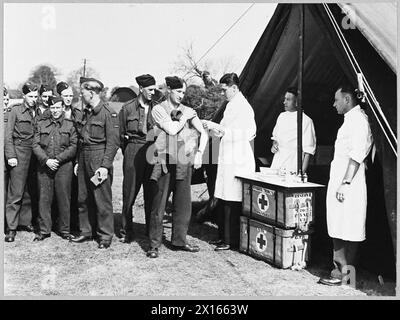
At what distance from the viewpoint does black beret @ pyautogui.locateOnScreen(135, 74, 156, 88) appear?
496 centimetres

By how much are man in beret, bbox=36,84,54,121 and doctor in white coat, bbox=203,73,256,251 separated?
1941 millimetres

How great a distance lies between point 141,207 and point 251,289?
3.70m

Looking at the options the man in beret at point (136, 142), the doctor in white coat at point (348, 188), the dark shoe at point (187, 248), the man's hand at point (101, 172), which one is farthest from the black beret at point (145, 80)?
the doctor in white coat at point (348, 188)

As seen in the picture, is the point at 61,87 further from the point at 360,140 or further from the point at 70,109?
the point at 360,140

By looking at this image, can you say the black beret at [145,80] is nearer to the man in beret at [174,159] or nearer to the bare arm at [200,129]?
the man in beret at [174,159]

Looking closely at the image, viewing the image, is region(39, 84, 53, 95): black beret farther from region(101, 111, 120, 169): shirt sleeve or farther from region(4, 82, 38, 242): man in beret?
region(101, 111, 120, 169): shirt sleeve

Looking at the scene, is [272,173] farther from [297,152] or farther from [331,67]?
[331,67]

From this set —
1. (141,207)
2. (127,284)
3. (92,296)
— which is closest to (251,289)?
(127,284)

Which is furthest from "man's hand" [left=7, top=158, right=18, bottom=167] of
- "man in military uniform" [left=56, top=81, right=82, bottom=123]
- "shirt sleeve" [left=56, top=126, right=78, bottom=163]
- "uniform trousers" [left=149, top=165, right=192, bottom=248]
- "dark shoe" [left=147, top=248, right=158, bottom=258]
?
"dark shoe" [left=147, top=248, right=158, bottom=258]

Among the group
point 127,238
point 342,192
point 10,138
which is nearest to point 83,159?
point 10,138

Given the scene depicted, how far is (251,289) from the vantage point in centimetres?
386

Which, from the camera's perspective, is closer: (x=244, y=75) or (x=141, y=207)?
(x=244, y=75)

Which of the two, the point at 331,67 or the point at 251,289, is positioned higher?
the point at 331,67

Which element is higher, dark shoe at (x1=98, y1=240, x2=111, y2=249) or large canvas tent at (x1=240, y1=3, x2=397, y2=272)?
large canvas tent at (x1=240, y1=3, x2=397, y2=272)
